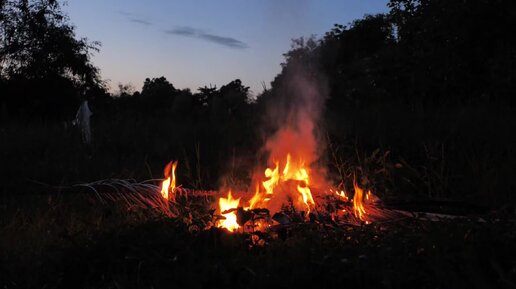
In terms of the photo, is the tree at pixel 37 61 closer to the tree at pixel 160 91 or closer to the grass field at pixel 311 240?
the grass field at pixel 311 240

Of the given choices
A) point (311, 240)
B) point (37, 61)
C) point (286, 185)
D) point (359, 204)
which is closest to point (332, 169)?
point (286, 185)

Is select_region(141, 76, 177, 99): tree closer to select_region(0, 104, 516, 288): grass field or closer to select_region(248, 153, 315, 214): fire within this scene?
select_region(0, 104, 516, 288): grass field

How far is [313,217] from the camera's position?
13.6 ft

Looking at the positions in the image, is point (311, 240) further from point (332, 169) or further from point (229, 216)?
point (332, 169)

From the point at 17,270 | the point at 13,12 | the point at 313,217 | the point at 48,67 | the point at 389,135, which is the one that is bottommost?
the point at 17,270

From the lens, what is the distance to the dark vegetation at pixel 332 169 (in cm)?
316

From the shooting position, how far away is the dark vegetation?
3162mm

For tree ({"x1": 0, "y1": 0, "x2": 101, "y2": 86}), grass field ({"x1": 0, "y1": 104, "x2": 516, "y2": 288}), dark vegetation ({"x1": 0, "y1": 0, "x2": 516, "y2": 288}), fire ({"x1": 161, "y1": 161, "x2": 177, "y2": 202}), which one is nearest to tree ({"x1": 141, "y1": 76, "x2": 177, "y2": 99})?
tree ({"x1": 0, "y1": 0, "x2": 101, "y2": 86})

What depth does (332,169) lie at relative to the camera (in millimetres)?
7121

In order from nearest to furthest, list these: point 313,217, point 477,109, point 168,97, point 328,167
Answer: point 313,217 < point 328,167 < point 477,109 < point 168,97

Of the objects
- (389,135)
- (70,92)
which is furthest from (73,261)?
(70,92)

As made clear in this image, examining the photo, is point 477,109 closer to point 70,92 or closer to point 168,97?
point 70,92

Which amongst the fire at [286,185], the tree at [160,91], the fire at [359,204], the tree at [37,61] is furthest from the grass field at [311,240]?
the tree at [160,91]

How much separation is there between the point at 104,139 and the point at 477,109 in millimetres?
6920
